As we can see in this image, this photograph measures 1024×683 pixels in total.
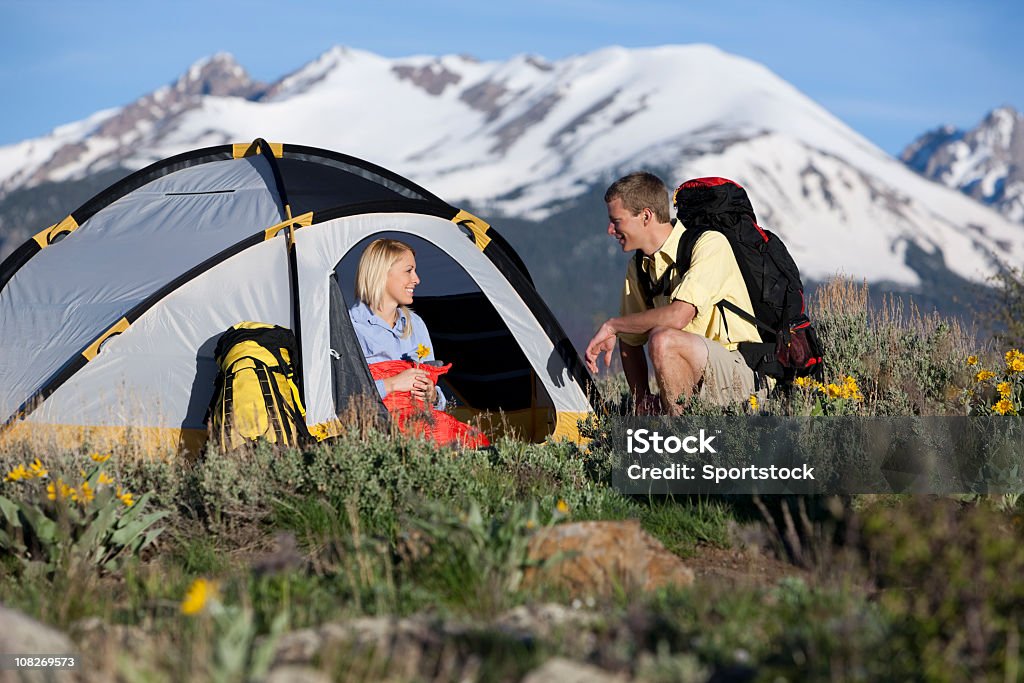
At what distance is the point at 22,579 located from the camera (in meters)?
4.75

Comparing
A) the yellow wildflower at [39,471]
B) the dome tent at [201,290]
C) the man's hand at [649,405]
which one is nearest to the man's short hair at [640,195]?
the dome tent at [201,290]

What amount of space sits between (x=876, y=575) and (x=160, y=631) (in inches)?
109

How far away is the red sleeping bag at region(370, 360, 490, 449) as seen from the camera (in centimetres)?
667

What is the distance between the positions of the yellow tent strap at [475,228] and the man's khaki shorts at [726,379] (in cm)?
198

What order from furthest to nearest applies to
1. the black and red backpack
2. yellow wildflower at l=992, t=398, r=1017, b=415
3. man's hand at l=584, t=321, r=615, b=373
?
the black and red backpack
man's hand at l=584, t=321, r=615, b=373
yellow wildflower at l=992, t=398, r=1017, b=415

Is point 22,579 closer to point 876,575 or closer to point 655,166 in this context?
point 876,575

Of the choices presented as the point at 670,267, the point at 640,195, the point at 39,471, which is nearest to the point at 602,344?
the point at 670,267

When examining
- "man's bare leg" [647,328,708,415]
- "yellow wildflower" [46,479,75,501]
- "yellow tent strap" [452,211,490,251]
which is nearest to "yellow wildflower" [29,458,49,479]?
"yellow wildflower" [46,479,75,501]

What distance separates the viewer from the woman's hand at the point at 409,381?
7.40 metres

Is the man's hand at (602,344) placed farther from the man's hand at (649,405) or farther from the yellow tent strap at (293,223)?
the yellow tent strap at (293,223)

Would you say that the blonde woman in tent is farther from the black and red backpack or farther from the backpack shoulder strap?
the black and red backpack

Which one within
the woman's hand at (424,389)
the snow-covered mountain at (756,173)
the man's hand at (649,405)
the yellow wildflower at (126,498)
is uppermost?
the snow-covered mountain at (756,173)

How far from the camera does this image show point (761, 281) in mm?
6996

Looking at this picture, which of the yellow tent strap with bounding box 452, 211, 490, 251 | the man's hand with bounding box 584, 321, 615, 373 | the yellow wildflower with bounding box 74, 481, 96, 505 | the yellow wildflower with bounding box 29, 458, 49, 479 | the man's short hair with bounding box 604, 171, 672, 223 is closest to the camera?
the yellow wildflower with bounding box 74, 481, 96, 505
